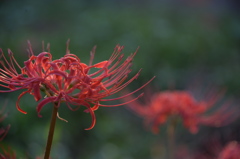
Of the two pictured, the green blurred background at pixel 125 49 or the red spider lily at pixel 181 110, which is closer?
the red spider lily at pixel 181 110

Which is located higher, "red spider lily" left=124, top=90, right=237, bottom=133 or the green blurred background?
the green blurred background

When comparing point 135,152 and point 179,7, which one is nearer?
point 135,152

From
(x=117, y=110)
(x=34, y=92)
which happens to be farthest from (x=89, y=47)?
(x=34, y=92)

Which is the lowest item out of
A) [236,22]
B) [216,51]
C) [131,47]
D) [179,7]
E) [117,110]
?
[117,110]

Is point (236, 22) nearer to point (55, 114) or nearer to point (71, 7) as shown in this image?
point (71, 7)

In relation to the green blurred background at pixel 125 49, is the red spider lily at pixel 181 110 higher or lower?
lower

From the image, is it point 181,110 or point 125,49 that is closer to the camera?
point 181,110

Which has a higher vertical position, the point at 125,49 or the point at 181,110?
the point at 125,49

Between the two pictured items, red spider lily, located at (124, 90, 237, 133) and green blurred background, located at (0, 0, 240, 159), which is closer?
red spider lily, located at (124, 90, 237, 133)
